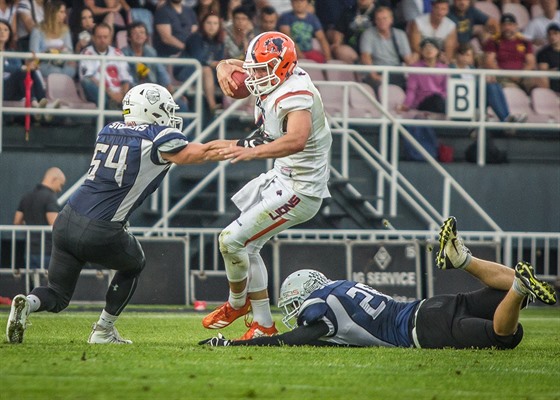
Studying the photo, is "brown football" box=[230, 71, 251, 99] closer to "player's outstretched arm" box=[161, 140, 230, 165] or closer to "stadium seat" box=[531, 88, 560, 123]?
"player's outstretched arm" box=[161, 140, 230, 165]

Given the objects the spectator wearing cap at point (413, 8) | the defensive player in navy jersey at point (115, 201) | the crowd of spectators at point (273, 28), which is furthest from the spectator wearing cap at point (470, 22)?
the defensive player in navy jersey at point (115, 201)

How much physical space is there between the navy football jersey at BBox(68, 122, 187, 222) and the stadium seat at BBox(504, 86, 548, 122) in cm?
1065

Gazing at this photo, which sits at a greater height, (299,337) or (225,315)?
(299,337)

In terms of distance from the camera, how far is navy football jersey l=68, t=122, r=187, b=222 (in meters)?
8.25

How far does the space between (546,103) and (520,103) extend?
15.5 inches

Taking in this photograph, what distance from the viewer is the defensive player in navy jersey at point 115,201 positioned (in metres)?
8.16

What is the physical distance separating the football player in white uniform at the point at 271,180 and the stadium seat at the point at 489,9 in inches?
418

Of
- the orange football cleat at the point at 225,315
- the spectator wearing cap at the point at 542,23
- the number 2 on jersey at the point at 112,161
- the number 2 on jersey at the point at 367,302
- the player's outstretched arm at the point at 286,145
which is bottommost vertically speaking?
the orange football cleat at the point at 225,315

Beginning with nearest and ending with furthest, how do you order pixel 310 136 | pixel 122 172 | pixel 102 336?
pixel 122 172
pixel 102 336
pixel 310 136

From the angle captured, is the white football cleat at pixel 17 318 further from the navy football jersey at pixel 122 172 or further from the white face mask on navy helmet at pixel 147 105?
the white face mask on navy helmet at pixel 147 105

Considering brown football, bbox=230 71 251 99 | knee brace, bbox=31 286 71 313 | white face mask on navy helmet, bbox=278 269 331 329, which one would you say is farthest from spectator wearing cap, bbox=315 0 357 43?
knee brace, bbox=31 286 71 313

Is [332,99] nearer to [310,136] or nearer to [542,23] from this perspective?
[542,23]

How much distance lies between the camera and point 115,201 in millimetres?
8273

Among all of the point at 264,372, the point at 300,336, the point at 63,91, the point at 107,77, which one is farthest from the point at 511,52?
the point at 264,372
